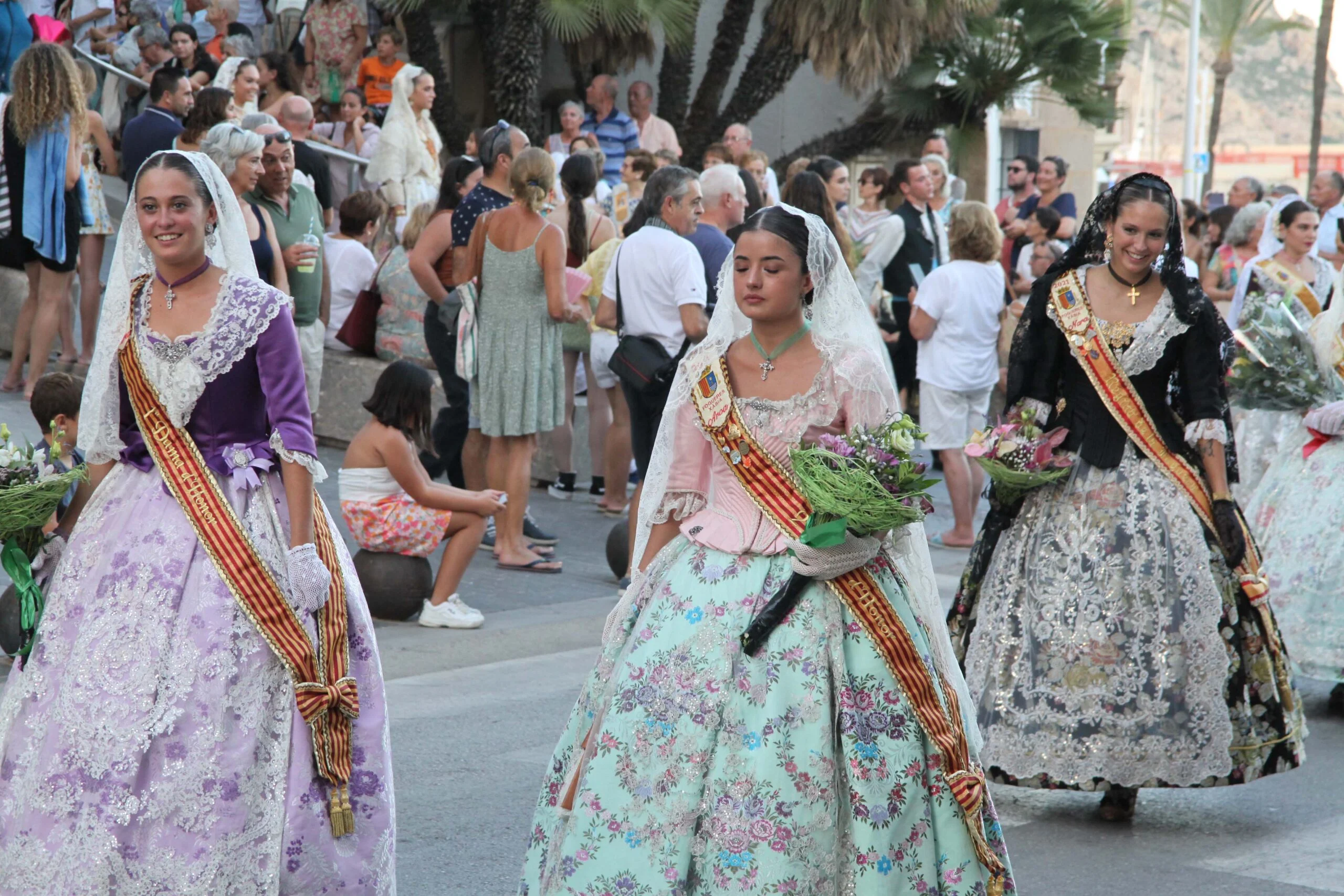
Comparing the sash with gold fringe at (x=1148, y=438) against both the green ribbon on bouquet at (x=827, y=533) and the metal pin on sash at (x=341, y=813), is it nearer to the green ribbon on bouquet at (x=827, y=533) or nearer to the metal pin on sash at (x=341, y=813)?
the green ribbon on bouquet at (x=827, y=533)

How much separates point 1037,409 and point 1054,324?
0.28 m

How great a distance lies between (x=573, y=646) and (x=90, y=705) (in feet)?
13.4

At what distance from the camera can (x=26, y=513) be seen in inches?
163

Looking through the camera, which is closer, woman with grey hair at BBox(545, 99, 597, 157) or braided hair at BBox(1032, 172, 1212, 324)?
braided hair at BBox(1032, 172, 1212, 324)

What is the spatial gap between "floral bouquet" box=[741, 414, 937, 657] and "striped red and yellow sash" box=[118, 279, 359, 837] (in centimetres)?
104

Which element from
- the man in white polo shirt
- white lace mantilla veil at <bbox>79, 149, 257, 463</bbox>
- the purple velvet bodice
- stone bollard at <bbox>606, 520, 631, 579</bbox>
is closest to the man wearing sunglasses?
the man in white polo shirt

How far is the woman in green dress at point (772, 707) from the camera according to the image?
3.69 meters

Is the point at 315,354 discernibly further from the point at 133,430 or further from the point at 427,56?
the point at 427,56

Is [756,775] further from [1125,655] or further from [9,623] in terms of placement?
[9,623]

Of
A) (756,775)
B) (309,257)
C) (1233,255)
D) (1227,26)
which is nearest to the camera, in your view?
(756,775)

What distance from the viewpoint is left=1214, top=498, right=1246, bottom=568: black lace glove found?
5473 millimetres

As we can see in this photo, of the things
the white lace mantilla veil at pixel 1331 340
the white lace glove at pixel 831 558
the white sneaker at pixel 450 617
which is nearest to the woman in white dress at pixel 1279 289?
the white lace mantilla veil at pixel 1331 340

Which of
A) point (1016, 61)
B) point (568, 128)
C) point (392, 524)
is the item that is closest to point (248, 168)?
point (392, 524)

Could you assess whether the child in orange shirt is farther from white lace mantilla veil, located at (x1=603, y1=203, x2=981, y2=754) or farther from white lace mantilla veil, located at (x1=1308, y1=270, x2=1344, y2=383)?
white lace mantilla veil, located at (x1=603, y1=203, x2=981, y2=754)
